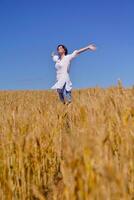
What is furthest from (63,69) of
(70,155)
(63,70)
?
(70,155)

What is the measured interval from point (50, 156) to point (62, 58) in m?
3.53

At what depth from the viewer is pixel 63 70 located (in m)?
6.06

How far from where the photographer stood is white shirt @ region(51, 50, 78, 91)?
6.00 metres

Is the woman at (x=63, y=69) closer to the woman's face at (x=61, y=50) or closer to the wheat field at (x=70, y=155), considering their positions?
the woman's face at (x=61, y=50)

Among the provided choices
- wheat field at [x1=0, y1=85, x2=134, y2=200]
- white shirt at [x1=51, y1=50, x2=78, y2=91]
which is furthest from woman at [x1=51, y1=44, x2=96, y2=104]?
wheat field at [x1=0, y1=85, x2=134, y2=200]

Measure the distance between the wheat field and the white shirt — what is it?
2.54 meters

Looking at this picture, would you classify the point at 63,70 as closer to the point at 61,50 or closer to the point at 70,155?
the point at 61,50

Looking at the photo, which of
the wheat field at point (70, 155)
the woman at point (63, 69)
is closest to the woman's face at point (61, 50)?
the woman at point (63, 69)

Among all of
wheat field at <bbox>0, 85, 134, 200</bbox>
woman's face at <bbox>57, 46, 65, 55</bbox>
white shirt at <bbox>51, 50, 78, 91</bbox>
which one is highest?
woman's face at <bbox>57, 46, 65, 55</bbox>

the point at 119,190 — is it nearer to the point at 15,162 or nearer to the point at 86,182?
the point at 86,182

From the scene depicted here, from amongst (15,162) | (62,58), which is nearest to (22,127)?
(15,162)

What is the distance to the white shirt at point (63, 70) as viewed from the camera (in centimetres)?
600

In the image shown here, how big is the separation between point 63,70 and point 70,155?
16.4 feet

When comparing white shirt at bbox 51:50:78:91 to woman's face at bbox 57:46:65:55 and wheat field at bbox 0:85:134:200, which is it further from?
wheat field at bbox 0:85:134:200
